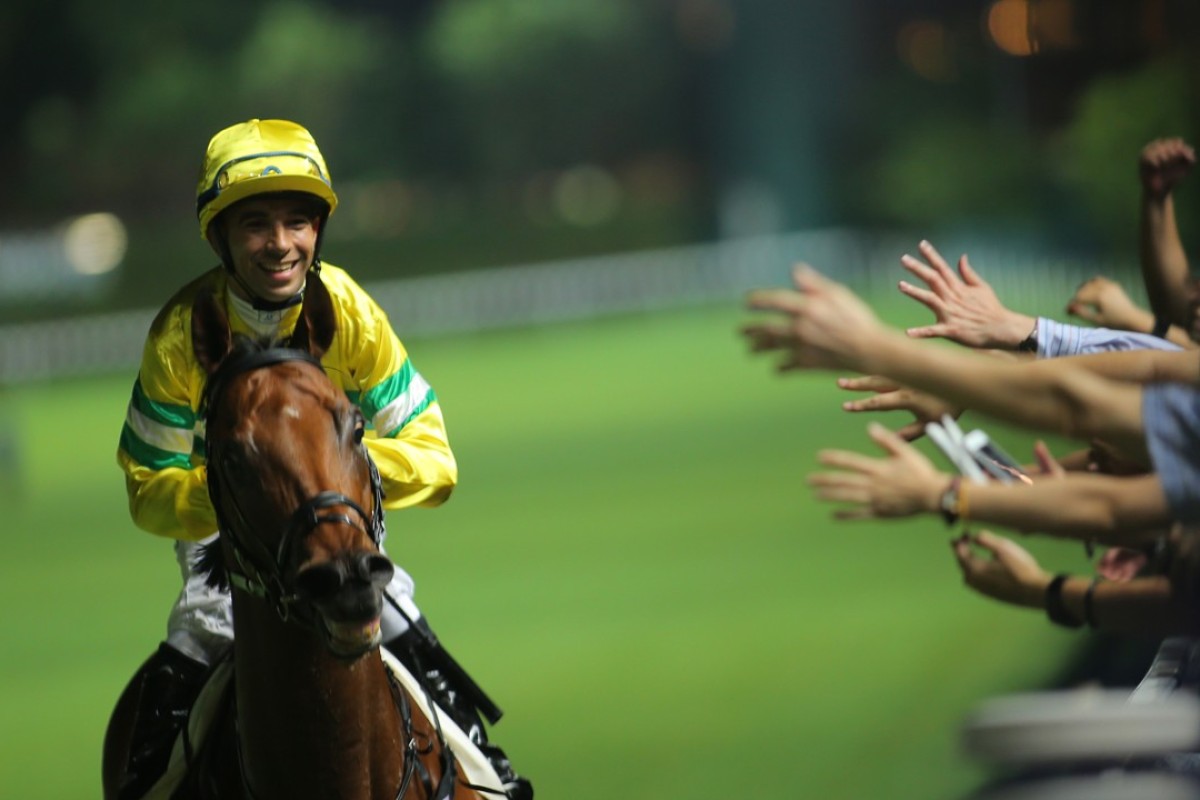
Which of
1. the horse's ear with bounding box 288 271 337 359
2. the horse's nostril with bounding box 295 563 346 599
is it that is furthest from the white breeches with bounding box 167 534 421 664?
the horse's nostril with bounding box 295 563 346 599

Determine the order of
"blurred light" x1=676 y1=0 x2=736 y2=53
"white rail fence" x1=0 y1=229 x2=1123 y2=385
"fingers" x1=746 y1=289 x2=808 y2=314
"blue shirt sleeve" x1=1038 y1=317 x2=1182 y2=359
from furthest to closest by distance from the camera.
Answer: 1. "blurred light" x1=676 y1=0 x2=736 y2=53
2. "white rail fence" x1=0 y1=229 x2=1123 y2=385
3. "blue shirt sleeve" x1=1038 y1=317 x2=1182 y2=359
4. "fingers" x1=746 y1=289 x2=808 y2=314

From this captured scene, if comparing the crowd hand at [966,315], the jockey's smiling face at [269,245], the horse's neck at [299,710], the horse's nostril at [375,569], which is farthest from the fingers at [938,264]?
the horse's nostril at [375,569]

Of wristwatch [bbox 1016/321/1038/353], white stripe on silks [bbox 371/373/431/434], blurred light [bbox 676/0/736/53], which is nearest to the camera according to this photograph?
white stripe on silks [bbox 371/373/431/434]

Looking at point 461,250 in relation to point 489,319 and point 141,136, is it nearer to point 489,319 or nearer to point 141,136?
point 489,319

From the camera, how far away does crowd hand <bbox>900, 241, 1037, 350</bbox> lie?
3656 millimetres

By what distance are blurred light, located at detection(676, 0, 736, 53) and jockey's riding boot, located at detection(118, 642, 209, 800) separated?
977 inches

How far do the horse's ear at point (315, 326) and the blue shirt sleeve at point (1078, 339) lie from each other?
5.22 ft

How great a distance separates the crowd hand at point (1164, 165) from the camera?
4043 millimetres

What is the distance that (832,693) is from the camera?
696cm

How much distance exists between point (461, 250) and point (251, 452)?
70.7 feet

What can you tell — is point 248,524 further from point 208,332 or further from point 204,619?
point 204,619

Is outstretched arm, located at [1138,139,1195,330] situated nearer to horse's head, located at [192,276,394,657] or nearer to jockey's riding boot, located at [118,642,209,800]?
horse's head, located at [192,276,394,657]

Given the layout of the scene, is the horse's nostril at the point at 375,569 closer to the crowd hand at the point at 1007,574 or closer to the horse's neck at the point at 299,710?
the horse's neck at the point at 299,710

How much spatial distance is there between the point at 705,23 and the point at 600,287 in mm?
6483
